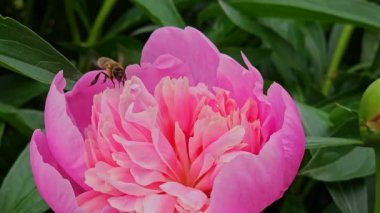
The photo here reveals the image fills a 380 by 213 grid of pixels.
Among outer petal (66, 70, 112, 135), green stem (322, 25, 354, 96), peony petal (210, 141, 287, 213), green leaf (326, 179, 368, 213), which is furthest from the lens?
green stem (322, 25, 354, 96)

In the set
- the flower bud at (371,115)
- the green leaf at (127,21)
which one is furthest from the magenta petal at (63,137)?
the green leaf at (127,21)

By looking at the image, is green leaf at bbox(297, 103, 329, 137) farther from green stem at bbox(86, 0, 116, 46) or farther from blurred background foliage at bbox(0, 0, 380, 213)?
green stem at bbox(86, 0, 116, 46)

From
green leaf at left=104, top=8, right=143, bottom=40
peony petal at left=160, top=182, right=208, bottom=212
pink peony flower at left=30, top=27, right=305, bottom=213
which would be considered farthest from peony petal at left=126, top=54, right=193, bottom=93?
green leaf at left=104, top=8, right=143, bottom=40

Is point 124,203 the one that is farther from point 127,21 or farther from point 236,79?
point 127,21

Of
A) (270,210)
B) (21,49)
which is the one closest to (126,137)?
(21,49)

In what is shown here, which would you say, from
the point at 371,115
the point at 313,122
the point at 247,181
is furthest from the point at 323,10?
the point at 247,181

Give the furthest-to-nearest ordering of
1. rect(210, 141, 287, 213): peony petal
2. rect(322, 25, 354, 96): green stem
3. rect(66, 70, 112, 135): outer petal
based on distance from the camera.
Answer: rect(322, 25, 354, 96): green stem
rect(66, 70, 112, 135): outer petal
rect(210, 141, 287, 213): peony petal
